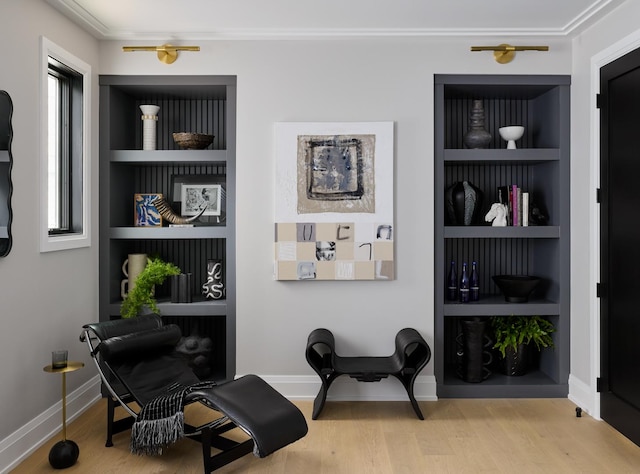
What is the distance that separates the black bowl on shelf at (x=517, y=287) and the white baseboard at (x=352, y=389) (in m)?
0.87

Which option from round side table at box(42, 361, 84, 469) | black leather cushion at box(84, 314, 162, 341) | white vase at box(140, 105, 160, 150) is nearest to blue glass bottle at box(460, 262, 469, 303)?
black leather cushion at box(84, 314, 162, 341)

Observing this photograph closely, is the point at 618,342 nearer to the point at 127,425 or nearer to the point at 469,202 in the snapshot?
the point at 469,202

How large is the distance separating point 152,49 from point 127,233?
1.37m

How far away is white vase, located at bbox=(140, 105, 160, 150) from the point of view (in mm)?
4340

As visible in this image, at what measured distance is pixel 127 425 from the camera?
3508 millimetres

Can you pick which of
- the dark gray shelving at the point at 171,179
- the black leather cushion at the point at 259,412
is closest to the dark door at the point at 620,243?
the black leather cushion at the point at 259,412

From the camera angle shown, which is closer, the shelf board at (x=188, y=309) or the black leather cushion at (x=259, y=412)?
the black leather cushion at (x=259, y=412)

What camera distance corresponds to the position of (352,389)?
421 centimetres

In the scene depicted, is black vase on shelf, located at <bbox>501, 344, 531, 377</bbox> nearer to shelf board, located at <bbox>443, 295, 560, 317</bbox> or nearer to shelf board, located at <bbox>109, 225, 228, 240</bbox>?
shelf board, located at <bbox>443, 295, 560, 317</bbox>

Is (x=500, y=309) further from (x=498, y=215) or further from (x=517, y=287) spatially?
(x=498, y=215)

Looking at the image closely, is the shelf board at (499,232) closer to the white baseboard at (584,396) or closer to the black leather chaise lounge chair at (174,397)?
the white baseboard at (584,396)

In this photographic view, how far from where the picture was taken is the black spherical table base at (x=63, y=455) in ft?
9.93

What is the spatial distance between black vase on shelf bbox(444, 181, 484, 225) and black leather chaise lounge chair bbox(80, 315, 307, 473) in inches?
79.4

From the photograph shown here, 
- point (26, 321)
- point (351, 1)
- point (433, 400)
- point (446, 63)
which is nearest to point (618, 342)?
point (433, 400)
